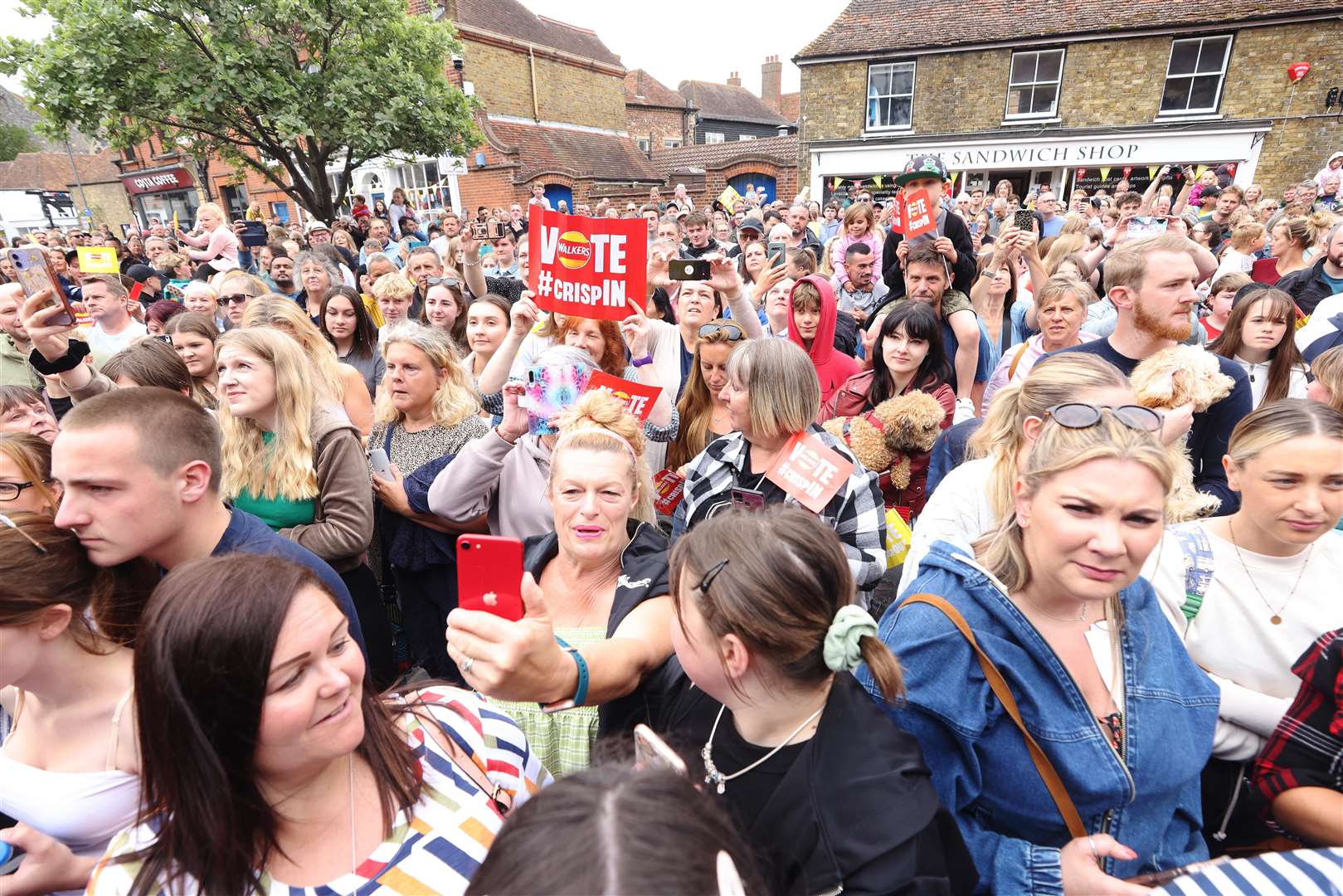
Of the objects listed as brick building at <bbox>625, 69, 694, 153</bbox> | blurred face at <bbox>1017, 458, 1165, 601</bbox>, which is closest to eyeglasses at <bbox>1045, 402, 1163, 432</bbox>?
blurred face at <bbox>1017, 458, 1165, 601</bbox>

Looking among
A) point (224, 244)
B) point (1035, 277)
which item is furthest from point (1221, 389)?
point (224, 244)

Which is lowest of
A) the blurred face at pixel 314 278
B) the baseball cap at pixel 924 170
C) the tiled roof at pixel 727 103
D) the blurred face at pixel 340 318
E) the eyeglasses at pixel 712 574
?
the eyeglasses at pixel 712 574

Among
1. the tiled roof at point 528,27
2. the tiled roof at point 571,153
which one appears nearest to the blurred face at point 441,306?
the tiled roof at point 571,153

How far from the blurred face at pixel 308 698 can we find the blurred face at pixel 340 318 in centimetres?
404

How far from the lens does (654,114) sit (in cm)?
3516

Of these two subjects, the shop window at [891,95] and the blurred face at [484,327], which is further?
the shop window at [891,95]

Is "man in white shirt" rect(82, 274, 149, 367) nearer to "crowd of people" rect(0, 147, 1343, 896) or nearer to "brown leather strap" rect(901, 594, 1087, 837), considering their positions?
"crowd of people" rect(0, 147, 1343, 896)

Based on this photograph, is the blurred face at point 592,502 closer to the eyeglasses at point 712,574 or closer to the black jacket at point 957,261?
the eyeglasses at point 712,574

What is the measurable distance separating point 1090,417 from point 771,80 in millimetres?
52301

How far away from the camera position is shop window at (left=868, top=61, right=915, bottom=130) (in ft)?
61.8

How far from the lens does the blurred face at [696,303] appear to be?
4.02 metres

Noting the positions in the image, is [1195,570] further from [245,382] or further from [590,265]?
[245,382]

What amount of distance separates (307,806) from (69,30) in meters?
17.1

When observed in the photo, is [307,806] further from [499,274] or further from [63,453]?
[499,274]
